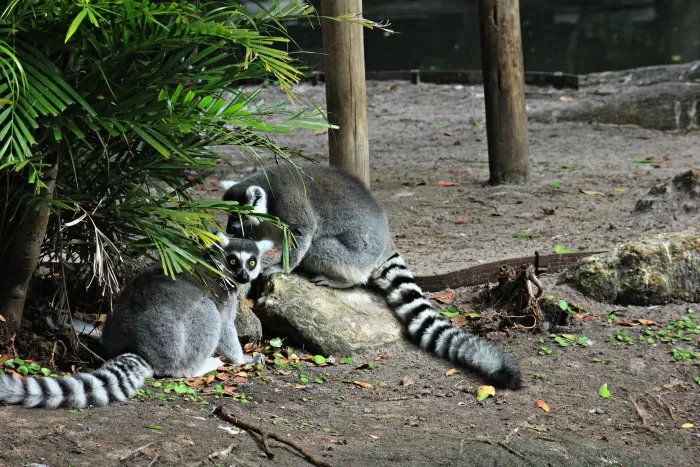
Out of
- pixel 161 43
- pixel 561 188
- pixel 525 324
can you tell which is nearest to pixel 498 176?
pixel 561 188

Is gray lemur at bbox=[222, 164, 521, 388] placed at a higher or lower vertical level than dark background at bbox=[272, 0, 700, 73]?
lower

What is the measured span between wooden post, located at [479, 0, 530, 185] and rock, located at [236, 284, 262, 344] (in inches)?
174

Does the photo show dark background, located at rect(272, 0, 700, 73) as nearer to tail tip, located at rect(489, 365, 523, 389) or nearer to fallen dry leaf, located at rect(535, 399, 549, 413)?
tail tip, located at rect(489, 365, 523, 389)

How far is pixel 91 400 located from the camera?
446 centimetres

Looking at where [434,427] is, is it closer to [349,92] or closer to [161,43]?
[161,43]

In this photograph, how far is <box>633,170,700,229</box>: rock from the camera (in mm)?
7797

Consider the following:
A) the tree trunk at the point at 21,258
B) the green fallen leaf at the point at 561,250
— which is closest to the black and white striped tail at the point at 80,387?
the tree trunk at the point at 21,258

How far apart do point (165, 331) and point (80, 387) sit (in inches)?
30.1

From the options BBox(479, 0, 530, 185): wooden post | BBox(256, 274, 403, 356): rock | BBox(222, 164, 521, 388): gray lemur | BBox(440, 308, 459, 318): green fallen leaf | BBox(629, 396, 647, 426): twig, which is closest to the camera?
A: BBox(629, 396, 647, 426): twig

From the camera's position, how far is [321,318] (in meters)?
5.99

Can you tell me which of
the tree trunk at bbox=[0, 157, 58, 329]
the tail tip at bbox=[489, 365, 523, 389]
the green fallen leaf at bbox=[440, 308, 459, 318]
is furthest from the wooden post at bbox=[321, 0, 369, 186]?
the tree trunk at bbox=[0, 157, 58, 329]

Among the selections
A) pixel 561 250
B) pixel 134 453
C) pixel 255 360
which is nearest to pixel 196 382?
pixel 255 360

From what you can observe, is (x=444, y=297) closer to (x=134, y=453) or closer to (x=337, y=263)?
(x=337, y=263)

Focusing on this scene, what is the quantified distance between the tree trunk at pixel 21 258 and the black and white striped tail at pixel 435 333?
2.46 metres
